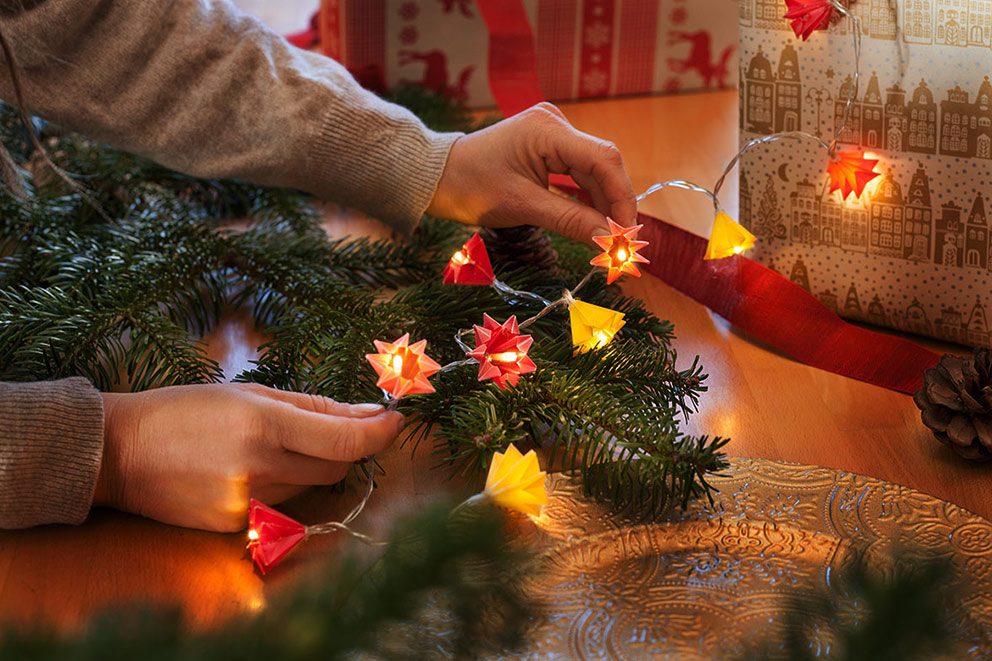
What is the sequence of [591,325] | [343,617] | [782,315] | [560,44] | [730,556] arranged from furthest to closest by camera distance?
[560,44], [782,315], [591,325], [730,556], [343,617]

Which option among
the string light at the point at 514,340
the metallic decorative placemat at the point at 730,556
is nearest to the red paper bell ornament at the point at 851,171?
the string light at the point at 514,340

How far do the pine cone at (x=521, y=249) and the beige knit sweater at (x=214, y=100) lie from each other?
58 millimetres

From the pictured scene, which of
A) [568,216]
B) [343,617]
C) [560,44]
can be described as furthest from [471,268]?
[560,44]

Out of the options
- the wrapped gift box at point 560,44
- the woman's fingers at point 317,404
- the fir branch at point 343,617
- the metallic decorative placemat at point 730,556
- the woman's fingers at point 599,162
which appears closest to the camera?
the fir branch at point 343,617

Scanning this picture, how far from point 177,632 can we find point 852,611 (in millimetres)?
299

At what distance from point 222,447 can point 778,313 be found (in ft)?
1.29

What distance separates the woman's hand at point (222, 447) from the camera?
0.57 m

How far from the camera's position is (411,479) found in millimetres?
639

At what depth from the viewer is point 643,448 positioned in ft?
1.85

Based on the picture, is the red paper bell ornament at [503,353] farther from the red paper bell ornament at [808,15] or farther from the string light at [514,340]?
the red paper bell ornament at [808,15]

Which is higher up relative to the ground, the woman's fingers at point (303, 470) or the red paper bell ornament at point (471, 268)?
the red paper bell ornament at point (471, 268)

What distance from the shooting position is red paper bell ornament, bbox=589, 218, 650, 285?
661mm

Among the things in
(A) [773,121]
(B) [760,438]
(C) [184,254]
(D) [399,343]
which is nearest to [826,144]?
(A) [773,121]

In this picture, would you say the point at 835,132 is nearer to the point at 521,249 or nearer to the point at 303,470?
the point at 521,249
